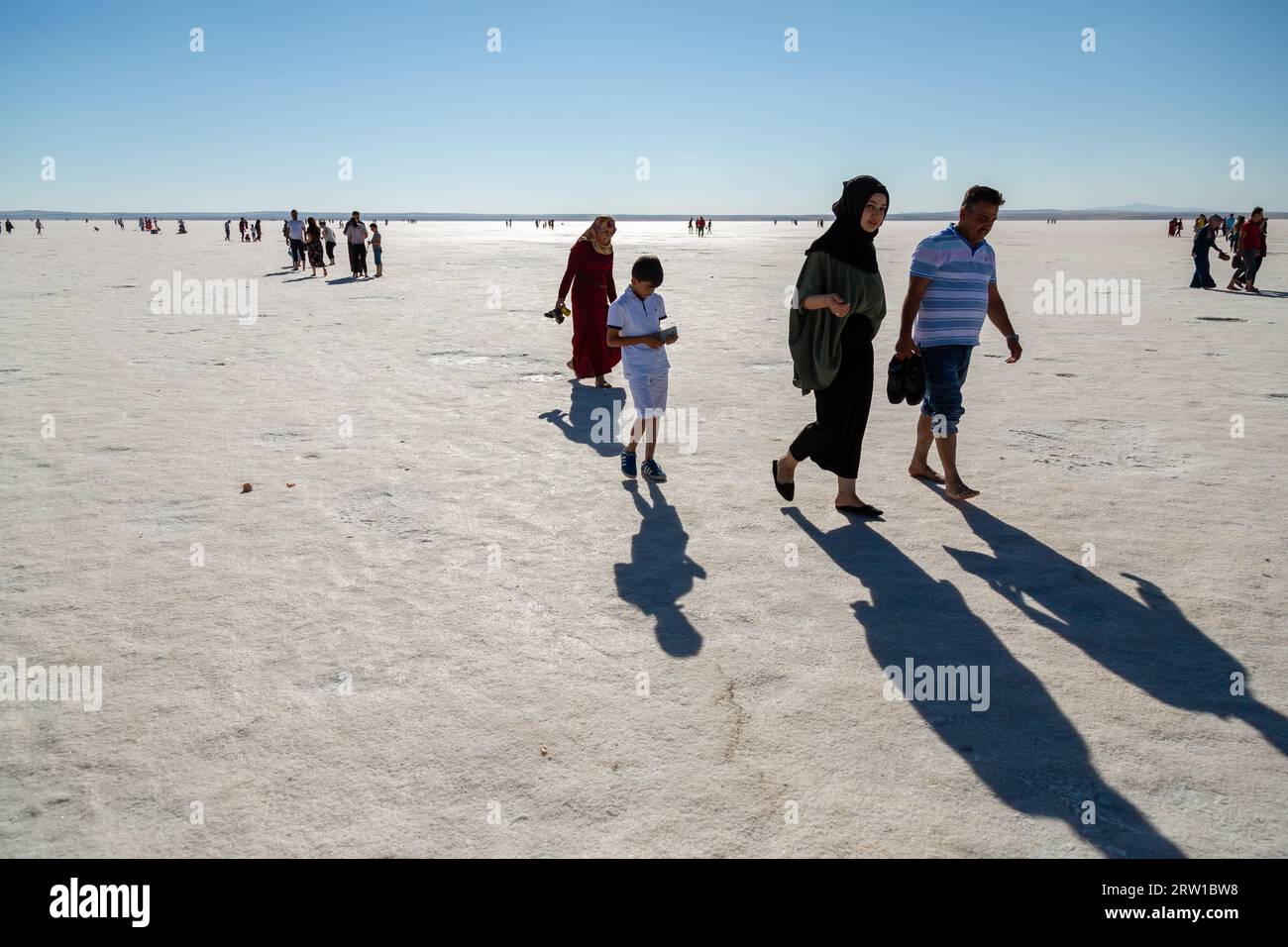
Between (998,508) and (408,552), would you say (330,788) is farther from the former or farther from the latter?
(998,508)

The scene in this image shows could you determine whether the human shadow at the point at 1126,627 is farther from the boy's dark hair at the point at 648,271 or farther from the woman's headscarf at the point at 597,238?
the woman's headscarf at the point at 597,238

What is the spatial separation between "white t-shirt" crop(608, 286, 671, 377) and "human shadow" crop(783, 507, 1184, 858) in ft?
6.65

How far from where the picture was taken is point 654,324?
5.70 m

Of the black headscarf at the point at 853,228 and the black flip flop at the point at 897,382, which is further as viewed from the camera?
the black flip flop at the point at 897,382

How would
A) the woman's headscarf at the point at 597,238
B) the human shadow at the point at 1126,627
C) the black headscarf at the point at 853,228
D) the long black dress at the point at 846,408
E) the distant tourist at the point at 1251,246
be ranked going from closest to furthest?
the human shadow at the point at 1126,627
the black headscarf at the point at 853,228
the long black dress at the point at 846,408
the woman's headscarf at the point at 597,238
the distant tourist at the point at 1251,246

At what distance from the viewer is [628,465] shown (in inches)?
233

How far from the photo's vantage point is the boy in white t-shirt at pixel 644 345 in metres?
5.48

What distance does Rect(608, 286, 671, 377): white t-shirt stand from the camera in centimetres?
557

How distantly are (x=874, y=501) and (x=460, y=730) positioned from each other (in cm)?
343

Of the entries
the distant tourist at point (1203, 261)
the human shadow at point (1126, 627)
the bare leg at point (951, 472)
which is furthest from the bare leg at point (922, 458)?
the distant tourist at point (1203, 261)

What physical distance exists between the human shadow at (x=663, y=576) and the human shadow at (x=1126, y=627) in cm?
155

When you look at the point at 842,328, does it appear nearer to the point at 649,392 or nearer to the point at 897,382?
the point at 897,382
